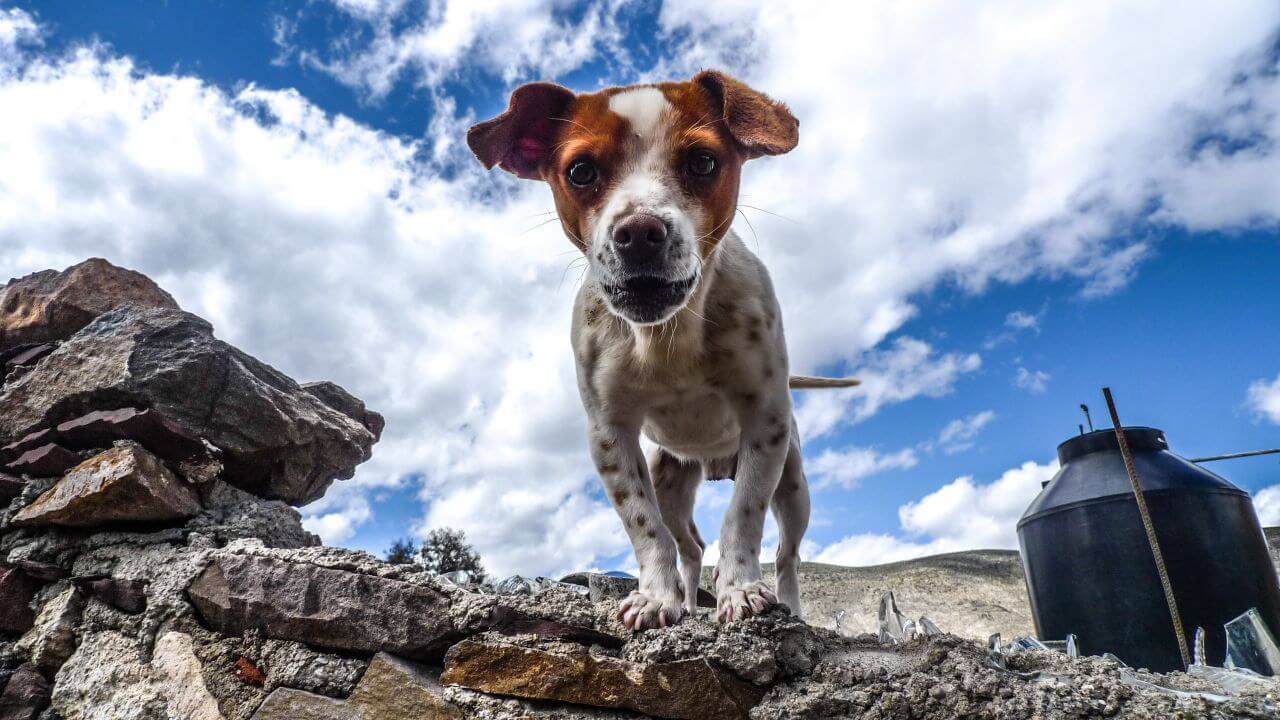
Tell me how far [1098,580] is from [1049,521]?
0.54 m

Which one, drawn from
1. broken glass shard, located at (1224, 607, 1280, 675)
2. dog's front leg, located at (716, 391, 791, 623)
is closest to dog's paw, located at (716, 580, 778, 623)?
dog's front leg, located at (716, 391, 791, 623)

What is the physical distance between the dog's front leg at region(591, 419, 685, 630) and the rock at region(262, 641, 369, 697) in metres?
0.93

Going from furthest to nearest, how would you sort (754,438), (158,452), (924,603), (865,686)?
(924,603) → (158,452) → (754,438) → (865,686)

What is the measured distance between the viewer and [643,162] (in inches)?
95.4

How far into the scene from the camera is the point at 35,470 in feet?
10.4

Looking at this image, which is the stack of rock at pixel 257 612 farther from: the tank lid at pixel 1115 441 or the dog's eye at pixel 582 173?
the tank lid at pixel 1115 441

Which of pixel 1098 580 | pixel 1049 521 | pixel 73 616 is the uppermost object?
pixel 1049 521

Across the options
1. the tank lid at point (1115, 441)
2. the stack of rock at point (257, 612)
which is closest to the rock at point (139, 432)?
the stack of rock at point (257, 612)

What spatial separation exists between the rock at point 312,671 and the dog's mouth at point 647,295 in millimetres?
1468

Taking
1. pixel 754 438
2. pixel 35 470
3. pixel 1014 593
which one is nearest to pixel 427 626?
pixel 754 438

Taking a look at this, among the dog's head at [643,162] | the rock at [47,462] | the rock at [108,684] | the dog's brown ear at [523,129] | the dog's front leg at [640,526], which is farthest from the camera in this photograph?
the rock at [47,462]

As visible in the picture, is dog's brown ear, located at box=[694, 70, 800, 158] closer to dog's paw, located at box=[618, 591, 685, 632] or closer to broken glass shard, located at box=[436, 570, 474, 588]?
dog's paw, located at box=[618, 591, 685, 632]

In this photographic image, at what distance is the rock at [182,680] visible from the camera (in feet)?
8.00

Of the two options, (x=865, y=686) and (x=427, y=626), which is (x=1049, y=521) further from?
(x=427, y=626)
